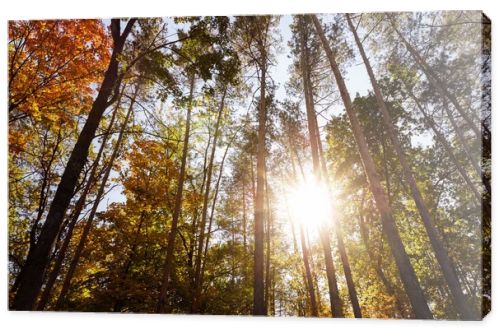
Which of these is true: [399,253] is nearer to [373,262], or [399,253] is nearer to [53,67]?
[373,262]

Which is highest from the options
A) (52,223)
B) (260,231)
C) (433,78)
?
(433,78)

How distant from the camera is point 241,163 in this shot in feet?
28.7

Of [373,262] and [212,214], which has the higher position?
[212,214]

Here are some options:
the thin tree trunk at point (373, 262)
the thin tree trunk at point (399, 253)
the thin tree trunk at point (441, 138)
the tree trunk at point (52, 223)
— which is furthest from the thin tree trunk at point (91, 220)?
the thin tree trunk at point (373, 262)

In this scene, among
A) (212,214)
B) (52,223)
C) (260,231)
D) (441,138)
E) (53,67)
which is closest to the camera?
(52,223)

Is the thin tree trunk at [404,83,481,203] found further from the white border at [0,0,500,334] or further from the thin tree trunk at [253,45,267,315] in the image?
the thin tree trunk at [253,45,267,315]

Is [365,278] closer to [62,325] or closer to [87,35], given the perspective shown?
[62,325]

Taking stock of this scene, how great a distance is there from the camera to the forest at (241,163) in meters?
3.87

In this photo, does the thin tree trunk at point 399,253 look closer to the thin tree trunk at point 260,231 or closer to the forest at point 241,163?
the forest at point 241,163

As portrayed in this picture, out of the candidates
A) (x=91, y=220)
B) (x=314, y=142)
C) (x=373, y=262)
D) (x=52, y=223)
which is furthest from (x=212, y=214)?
(x=373, y=262)

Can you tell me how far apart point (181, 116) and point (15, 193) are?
3.34 metres

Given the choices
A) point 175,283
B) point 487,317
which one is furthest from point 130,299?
point 487,317

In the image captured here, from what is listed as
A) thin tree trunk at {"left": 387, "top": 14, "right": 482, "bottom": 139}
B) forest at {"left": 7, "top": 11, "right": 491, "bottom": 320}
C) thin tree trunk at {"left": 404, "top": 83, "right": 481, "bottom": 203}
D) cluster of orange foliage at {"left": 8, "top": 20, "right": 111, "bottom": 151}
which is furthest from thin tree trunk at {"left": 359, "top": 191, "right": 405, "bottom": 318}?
cluster of orange foliage at {"left": 8, "top": 20, "right": 111, "bottom": 151}

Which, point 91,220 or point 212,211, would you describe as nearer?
point 91,220
